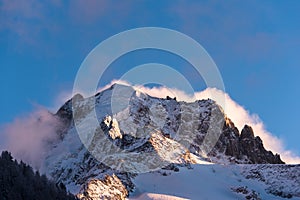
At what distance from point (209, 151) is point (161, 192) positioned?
72.9m

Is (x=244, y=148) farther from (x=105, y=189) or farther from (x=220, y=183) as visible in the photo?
(x=105, y=189)

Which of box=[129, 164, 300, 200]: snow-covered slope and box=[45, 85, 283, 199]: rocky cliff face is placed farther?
box=[45, 85, 283, 199]: rocky cliff face

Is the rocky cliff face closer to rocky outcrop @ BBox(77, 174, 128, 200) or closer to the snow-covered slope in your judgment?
rocky outcrop @ BBox(77, 174, 128, 200)

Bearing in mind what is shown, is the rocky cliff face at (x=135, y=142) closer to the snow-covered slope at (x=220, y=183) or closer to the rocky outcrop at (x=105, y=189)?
the rocky outcrop at (x=105, y=189)

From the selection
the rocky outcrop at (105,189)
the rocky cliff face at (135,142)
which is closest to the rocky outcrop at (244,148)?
the rocky cliff face at (135,142)

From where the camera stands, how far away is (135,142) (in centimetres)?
11744

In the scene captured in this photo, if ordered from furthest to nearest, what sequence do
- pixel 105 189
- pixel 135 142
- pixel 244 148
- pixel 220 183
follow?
pixel 244 148
pixel 135 142
pixel 220 183
pixel 105 189

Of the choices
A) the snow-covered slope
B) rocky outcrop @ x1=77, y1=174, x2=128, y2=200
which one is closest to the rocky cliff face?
rocky outcrop @ x1=77, y1=174, x2=128, y2=200

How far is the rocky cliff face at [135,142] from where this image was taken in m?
99.2

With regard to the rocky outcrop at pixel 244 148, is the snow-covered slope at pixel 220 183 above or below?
below

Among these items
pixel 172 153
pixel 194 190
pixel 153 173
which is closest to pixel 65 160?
pixel 172 153

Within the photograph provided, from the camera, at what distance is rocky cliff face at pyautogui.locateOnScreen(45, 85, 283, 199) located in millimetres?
99250

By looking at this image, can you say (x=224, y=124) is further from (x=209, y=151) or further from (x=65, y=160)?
(x=65, y=160)

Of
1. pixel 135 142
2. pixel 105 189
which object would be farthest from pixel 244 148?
pixel 105 189
